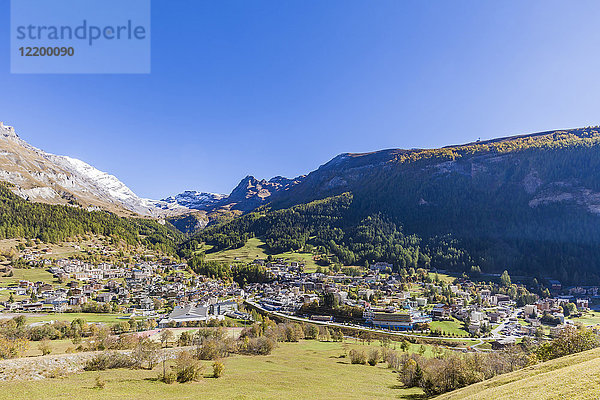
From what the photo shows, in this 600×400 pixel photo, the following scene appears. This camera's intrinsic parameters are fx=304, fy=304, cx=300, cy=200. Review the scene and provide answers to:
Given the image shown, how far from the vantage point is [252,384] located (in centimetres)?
3070

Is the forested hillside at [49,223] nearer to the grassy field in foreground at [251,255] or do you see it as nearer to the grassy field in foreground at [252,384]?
the grassy field in foreground at [251,255]

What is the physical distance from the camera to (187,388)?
2861cm

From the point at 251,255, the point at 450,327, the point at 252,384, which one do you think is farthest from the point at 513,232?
the point at 252,384

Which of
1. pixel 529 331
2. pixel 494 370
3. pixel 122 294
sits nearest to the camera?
pixel 494 370

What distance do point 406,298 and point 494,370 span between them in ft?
201

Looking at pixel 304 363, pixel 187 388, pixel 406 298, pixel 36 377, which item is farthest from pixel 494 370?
pixel 406 298

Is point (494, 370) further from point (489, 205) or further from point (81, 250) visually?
point (489, 205)

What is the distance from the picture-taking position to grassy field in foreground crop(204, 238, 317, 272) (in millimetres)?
160250

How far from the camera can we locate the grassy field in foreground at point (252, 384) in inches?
982

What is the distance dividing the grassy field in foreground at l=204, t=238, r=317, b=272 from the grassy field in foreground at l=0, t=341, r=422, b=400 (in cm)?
10345

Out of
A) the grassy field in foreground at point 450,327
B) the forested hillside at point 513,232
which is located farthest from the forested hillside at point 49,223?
the grassy field in foreground at point 450,327

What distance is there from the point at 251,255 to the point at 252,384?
145715 millimetres

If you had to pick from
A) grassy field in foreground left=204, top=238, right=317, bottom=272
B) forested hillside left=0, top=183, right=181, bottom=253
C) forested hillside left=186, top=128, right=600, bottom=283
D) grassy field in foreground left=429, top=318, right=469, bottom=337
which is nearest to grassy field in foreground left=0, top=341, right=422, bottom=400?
grassy field in foreground left=429, top=318, right=469, bottom=337

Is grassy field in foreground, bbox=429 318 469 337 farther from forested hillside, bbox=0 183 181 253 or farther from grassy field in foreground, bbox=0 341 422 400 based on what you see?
forested hillside, bbox=0 183 181 253
